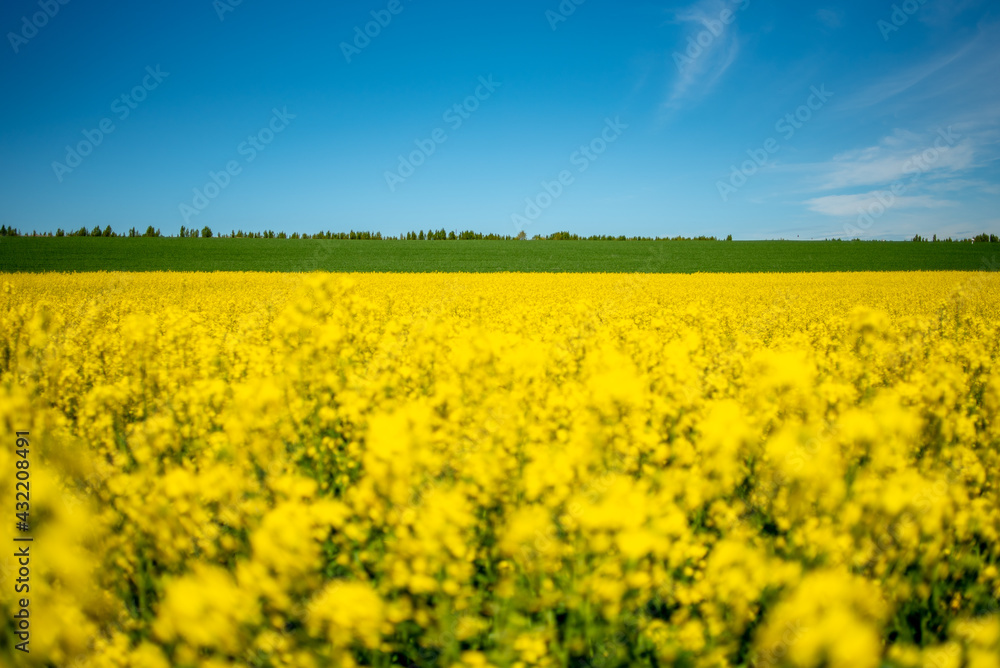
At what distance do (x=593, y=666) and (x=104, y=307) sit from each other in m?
13.0

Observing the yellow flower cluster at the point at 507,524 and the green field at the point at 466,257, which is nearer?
the yellow flower cluster at the point at 507,524

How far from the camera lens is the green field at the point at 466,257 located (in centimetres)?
3709

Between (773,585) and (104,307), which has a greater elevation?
(104,307)

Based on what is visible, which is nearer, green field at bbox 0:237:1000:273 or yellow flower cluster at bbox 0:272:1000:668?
yellow flower cluster at bbox 0:272:1000:668

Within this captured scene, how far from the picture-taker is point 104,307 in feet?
34.7

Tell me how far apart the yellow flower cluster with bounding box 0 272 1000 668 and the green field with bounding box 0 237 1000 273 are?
3307 cm

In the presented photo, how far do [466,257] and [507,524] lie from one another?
4394 cm

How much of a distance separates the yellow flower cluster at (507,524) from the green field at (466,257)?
33.1 meters

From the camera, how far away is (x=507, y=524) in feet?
Answer: 8.67

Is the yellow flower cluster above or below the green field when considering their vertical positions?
below

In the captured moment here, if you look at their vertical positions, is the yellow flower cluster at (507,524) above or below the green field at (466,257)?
below

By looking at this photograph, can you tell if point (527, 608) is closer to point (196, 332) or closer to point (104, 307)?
point (196, 332)

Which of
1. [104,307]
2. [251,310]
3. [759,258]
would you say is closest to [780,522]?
[251,310]

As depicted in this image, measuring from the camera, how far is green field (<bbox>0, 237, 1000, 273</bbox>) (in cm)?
3709
